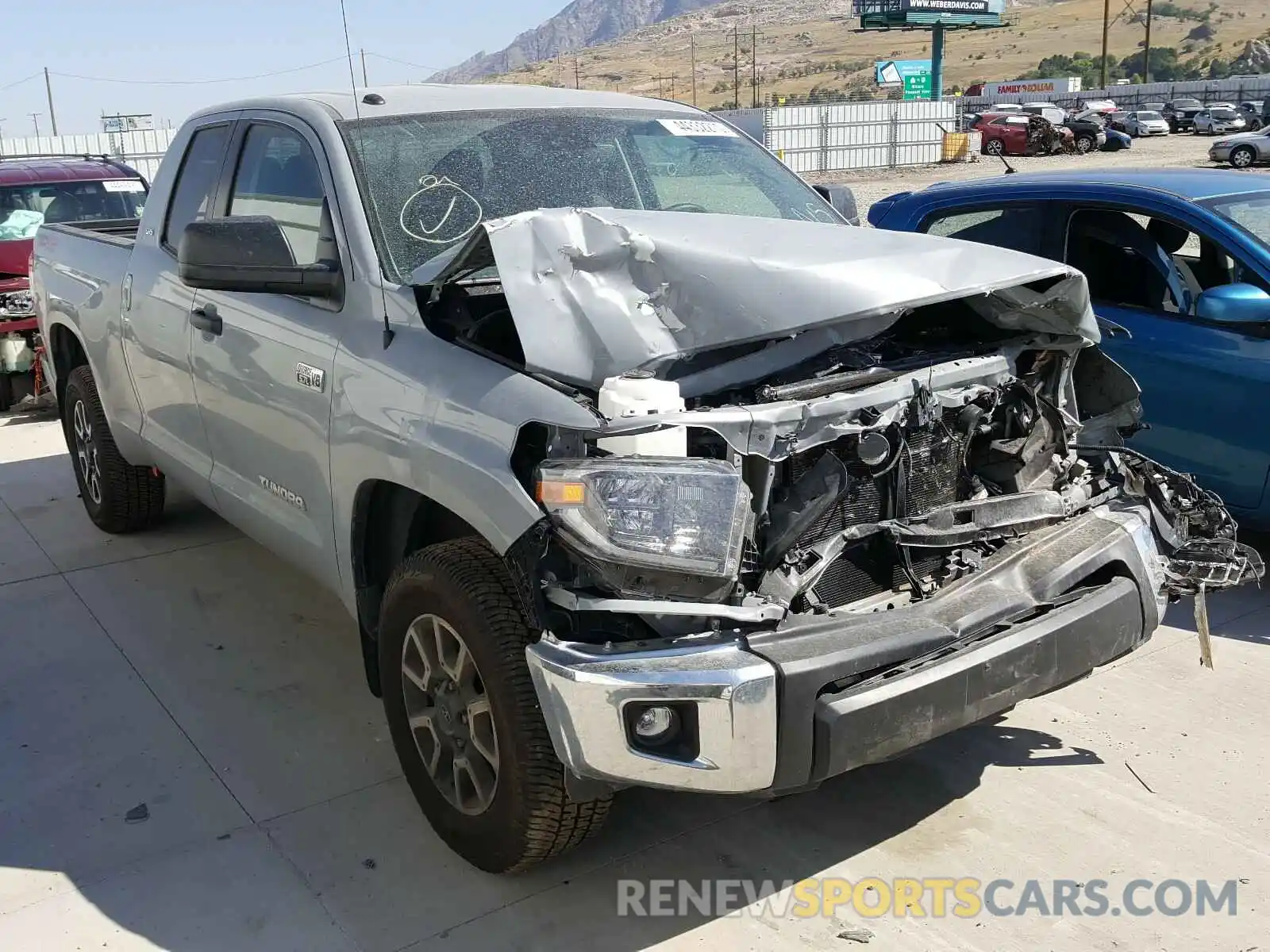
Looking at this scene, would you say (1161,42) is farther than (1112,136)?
Yes

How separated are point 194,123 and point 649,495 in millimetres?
3074

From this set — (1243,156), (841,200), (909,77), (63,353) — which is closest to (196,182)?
(63,353)

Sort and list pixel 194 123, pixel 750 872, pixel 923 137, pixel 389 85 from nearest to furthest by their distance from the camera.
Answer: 1. pixel 750 872
2. pixel 389 85
3. pixel 194 123
4. pixel 923 137

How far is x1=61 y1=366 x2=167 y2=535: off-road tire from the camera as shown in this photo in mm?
5875

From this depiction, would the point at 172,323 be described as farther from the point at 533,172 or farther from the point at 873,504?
the point at 873,504

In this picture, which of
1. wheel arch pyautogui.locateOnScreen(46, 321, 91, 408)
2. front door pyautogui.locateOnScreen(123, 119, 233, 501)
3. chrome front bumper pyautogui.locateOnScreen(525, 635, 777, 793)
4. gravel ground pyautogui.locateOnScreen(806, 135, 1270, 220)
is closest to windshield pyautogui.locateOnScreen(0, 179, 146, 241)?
wheel arch pyautogui.locateOnScreen(46, 321, 91, 408)

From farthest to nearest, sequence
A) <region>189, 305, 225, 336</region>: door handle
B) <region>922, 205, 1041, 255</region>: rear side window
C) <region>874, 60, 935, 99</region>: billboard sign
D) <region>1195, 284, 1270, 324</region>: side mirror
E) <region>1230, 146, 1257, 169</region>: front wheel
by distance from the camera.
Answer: <region>874, 60, 935, 99</region>: billboard sign
<region>1230, 146, 1257, 169</region>: front wheel
<region>922, 205, 1041, 255</region>: rear side window
<region>1195, 284, 1270, 324</region>: side mirror
<region>189, 305, 225, 336</region>: door handle

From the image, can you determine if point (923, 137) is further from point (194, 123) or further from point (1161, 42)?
point (1161, 42)

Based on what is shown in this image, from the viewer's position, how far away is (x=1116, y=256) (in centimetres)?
554

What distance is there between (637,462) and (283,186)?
201cm

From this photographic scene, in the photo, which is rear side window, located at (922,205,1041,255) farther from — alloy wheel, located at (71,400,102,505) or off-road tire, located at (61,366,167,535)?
alloy wheel, located at (71,400,102,505)

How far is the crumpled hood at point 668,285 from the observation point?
292 centimetres

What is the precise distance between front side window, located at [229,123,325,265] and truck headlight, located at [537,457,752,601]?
1.49 meters

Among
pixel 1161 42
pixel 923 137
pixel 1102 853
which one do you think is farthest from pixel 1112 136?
pixel 1161 42
